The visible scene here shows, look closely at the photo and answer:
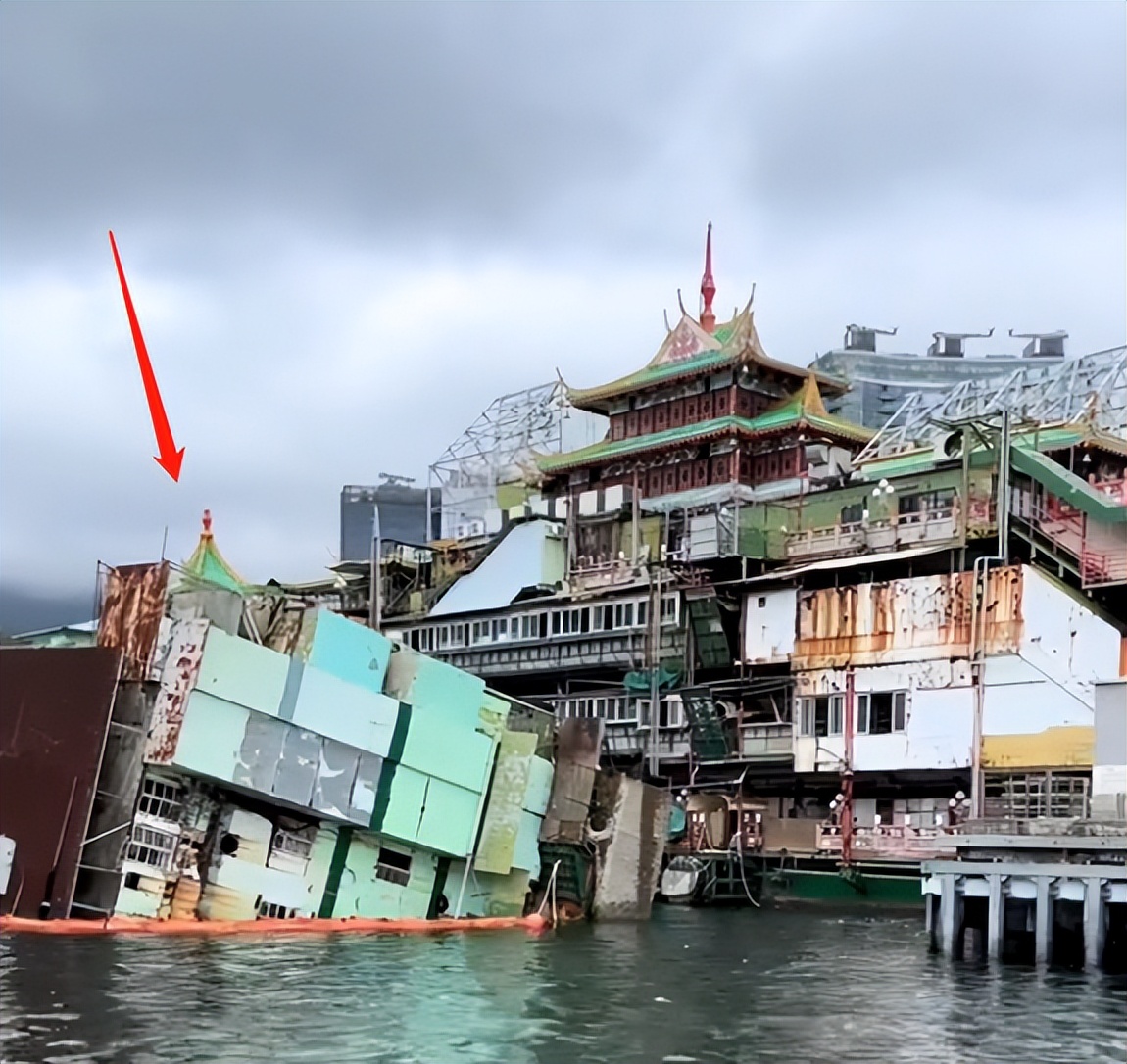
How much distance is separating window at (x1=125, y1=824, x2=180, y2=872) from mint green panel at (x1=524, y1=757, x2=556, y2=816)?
8727 mm

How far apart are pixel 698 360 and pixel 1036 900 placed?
125 feet

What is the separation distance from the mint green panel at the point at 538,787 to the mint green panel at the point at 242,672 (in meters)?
7.07

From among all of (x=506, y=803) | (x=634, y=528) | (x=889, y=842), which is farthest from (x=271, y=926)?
(x=634, y=528)

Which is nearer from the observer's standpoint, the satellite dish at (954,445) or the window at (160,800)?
the window at (160,800)

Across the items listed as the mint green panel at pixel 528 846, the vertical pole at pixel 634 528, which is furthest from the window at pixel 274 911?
the vertical pole at pixel 634 528

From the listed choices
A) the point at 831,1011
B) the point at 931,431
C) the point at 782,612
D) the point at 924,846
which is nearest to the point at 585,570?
the point at 782,612

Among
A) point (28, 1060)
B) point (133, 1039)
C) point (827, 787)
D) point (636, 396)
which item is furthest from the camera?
point (636, 396)

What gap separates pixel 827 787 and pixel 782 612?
614 centimetres

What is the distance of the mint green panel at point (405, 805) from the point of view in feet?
114

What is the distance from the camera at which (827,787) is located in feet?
180

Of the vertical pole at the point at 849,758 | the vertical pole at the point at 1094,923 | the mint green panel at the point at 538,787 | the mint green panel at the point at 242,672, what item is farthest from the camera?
the vertical pole at the point at 849,758

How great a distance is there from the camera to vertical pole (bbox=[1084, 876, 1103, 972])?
92.1 ft

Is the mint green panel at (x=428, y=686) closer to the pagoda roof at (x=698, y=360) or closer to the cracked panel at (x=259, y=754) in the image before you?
the cracked panel at (x=259, y=754)

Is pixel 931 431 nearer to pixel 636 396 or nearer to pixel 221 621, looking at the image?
pixel 636 396
